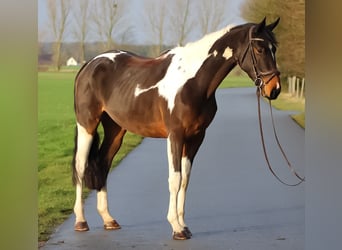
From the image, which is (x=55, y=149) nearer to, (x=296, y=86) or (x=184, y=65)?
(x=184, y=65)

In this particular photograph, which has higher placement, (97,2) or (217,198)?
(97,2)

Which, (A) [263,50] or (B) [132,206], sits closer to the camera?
(A) [263,50]

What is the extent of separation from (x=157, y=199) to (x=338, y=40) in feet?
3.81

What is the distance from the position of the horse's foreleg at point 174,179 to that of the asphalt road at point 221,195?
51mm

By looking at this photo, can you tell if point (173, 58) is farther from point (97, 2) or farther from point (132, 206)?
point (132, 206)

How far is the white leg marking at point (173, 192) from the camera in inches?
129

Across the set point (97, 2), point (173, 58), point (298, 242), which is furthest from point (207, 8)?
point (298, 242)

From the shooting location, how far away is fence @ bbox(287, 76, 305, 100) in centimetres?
334

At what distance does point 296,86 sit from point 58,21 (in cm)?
116

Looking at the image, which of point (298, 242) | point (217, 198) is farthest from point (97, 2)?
point (298, 242)

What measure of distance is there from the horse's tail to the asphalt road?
5cm

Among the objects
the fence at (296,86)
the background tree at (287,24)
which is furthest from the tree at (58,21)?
the fence at (296,86)

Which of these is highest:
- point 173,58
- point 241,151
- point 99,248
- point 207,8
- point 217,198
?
point 207,8

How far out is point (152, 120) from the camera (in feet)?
10.9
